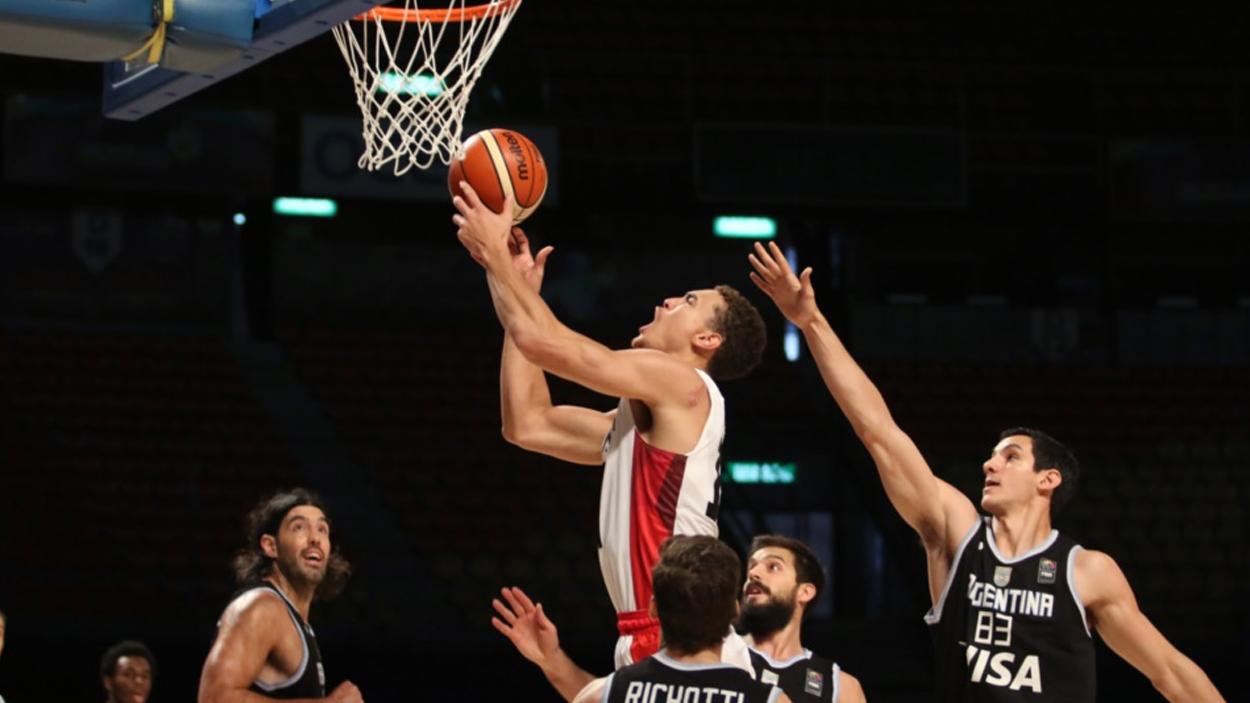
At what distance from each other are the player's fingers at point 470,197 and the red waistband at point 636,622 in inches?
43.4

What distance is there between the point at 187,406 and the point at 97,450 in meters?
1.04

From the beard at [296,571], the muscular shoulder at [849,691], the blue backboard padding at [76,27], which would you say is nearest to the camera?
the blue backboard padding at [76,27]

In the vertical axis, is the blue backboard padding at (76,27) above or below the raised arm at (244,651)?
above

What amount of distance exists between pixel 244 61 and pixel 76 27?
48 centimetres

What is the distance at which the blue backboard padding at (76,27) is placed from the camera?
4.36m

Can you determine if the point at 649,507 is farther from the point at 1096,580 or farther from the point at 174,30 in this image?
the point at 174,30

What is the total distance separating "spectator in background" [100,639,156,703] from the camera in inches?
289

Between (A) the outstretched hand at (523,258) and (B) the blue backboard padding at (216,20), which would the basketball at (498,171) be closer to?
(A) the outstretched hand at (523,258)

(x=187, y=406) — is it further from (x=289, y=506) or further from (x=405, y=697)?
(x=289, y=506)

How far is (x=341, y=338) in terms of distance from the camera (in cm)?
1462

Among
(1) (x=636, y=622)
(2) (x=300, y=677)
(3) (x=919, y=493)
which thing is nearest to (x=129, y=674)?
(2) (x=300, y=677)

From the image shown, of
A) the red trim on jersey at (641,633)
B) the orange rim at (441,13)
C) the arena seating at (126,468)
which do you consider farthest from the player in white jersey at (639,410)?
the arena seating at (126,468)

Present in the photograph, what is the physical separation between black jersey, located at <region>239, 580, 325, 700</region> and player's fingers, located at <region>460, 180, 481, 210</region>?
1191 mm

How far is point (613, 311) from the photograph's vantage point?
17141 millimetres
